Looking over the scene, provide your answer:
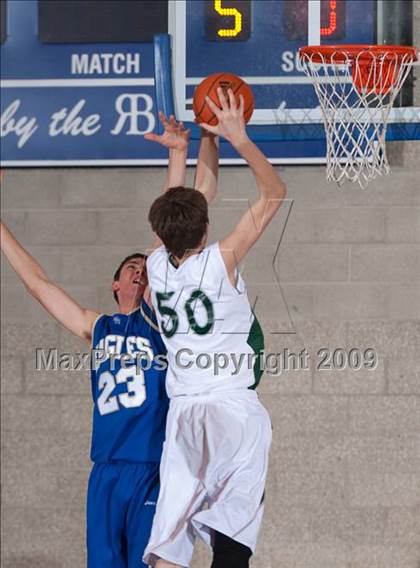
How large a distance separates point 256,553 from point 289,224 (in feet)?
5.59

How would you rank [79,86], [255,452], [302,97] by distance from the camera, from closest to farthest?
[255,452] → [302,97] → [79,86]

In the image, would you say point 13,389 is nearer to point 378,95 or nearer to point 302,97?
point 302,97

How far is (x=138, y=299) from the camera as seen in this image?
179 inches

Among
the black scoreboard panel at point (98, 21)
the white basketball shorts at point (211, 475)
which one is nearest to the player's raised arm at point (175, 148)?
the white basketball shorts at point (211, 475)

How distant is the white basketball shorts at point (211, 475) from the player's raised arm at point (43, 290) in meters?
0.78

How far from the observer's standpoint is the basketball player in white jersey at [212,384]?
3832 millimetres

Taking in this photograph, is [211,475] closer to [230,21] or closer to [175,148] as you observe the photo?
[175,148]

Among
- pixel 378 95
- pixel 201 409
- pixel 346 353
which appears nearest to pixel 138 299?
pixel 201 409

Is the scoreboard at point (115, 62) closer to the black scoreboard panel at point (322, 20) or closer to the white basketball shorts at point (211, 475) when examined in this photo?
the black scoreboard panel at point (322, 20)

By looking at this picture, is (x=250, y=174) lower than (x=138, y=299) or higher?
higher

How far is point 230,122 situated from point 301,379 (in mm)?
2310

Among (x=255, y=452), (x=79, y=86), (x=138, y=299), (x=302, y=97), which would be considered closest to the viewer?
(x=255, y=452)

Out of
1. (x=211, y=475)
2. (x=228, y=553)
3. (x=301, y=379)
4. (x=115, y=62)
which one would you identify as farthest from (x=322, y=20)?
(x=228, y=553)

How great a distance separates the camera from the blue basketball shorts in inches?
167
